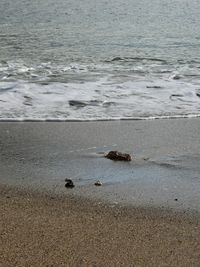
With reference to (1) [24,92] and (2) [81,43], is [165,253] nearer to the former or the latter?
(1) [24,92]

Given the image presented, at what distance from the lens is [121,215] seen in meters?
3.88

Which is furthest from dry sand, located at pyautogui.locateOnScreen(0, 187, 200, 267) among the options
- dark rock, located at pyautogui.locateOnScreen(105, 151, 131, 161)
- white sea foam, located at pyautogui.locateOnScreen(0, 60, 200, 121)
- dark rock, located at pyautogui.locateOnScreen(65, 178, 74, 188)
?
white sea foam, located at pyautogui.locateOnScreen(0, 60, 200, 121)

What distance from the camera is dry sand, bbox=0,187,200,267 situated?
10.6ft

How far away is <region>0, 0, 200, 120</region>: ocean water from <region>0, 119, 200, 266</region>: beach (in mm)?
774

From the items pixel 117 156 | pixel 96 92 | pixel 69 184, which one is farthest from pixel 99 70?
pixel 69 184

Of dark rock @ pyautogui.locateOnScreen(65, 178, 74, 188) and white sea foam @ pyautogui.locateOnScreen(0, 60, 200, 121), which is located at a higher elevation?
dark rock @ pyautogui.locateOnScreen(65, 178, 74, 188)

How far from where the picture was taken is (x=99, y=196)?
423cm

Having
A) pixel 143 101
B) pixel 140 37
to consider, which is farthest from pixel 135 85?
pixel 140 37

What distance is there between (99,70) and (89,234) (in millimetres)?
6983

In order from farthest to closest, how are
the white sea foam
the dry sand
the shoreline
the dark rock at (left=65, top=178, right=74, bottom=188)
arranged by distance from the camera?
the white sea foam, the dark rock at (left=65, top=178, right=74, bottom=188), the shoreline, the dry sand

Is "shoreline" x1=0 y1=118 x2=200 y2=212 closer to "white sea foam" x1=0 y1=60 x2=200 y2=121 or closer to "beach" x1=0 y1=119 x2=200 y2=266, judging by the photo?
"beach" x1=0 y1=119 x2=200 y2=266

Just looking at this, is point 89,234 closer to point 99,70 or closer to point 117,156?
point 117,156

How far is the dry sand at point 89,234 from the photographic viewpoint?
3232 mm

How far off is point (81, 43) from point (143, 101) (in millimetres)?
7486
